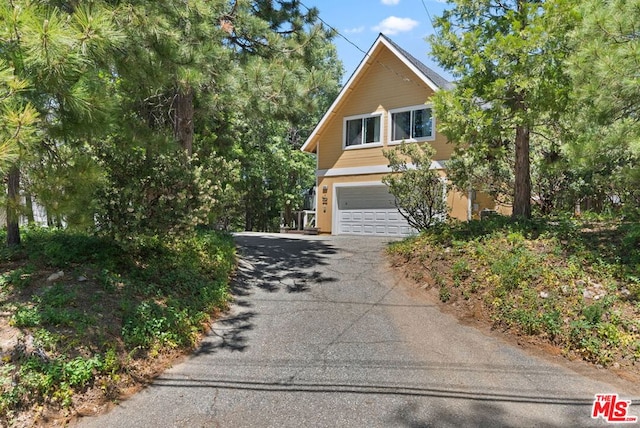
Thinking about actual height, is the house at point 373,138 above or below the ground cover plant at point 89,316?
above

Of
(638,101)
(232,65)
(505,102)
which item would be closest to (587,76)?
(638,101)

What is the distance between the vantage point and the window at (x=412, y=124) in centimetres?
1335

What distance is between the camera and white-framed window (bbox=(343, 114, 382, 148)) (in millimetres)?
14648

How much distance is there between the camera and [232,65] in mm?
7582

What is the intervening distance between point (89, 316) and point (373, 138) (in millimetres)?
11806

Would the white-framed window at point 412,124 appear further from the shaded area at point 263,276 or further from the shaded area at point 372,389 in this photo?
the shaded area at point 372,389

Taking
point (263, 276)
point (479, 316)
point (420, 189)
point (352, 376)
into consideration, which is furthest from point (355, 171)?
point (352, 376)

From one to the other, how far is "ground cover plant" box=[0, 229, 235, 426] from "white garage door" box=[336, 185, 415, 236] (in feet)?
27.5

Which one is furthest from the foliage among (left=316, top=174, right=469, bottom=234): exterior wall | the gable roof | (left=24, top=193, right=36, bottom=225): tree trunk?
(left=24, top=193, right=36, bottom=225): tree trunk

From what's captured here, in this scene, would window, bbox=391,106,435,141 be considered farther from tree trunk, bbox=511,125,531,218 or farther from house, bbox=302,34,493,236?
tree trunk, bbox=511,125,531,218

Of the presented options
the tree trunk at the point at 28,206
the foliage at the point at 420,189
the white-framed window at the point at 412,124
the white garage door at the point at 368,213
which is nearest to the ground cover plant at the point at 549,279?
the foliage at the point at 420,189

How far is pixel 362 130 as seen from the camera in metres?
15.0

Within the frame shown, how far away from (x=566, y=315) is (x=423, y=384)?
2547mm

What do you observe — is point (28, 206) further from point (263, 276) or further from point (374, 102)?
point (374, 102)
